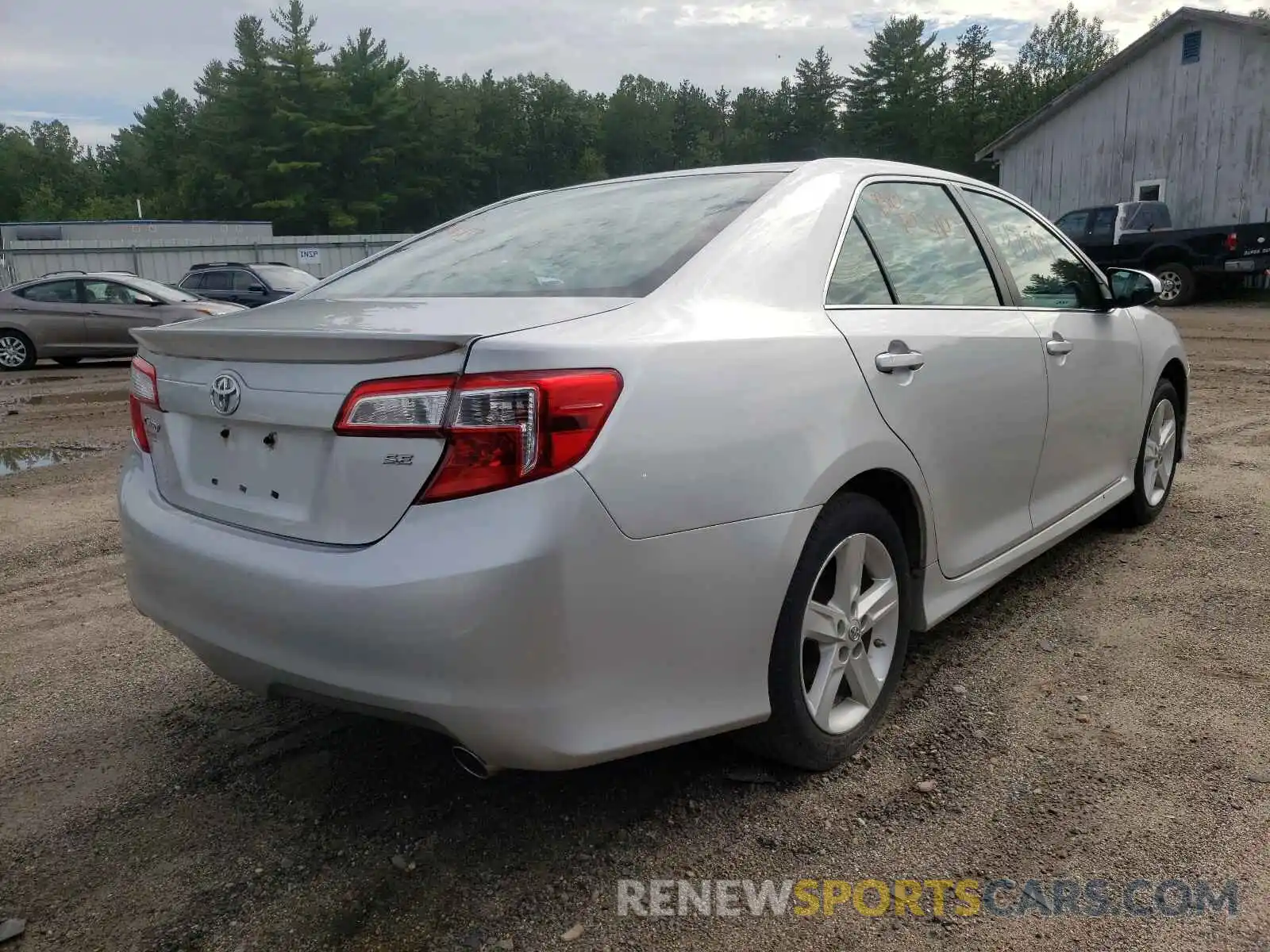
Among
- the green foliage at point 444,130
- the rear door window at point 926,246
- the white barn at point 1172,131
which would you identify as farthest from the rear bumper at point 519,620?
the green foliage at point 444,130

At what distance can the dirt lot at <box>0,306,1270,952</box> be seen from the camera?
2.04 metres

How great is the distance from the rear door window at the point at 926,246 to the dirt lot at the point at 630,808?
3.98ft

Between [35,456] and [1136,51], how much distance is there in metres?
23.8

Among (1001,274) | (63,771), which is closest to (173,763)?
(63,771)

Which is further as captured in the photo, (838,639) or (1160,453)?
(1160,453)

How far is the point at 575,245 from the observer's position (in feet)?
8.86

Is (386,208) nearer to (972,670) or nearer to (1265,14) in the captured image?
(1265,14)

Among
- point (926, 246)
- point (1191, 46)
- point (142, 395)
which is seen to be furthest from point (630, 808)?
point (1191, 46)

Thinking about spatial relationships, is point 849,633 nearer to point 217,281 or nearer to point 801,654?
point 801,654

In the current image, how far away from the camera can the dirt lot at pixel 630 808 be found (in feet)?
6.69

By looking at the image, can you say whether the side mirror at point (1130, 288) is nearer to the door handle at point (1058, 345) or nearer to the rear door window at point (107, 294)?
the door handle at point (1058, 345)

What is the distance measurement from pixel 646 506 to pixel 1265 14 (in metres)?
24.1

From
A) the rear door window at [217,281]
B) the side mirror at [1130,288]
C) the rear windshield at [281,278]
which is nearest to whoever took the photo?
the side mirror at [1130,288]

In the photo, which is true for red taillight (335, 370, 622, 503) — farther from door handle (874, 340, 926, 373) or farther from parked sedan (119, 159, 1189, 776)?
door handle (874, 340, 926, 373)
